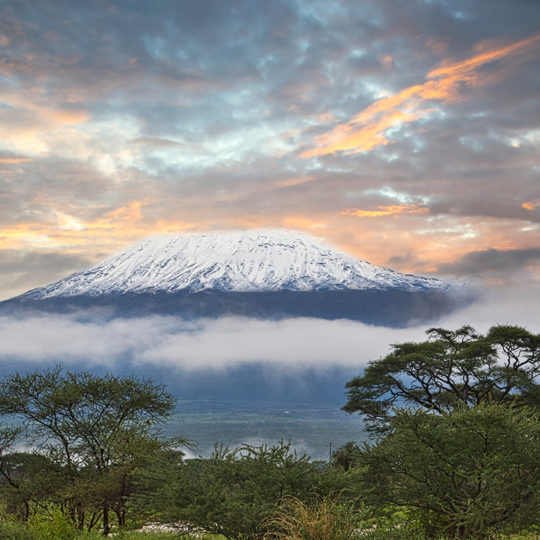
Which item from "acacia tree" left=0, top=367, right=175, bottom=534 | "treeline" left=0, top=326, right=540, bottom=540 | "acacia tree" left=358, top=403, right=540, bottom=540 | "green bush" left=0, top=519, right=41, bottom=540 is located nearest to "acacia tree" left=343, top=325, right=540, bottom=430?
"acacia tree" left=0, top=367, right=175, bottom=534

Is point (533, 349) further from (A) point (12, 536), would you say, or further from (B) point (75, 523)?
(A) point (12, 536)

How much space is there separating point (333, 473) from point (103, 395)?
13.2 metres

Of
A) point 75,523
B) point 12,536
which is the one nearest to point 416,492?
point 12,536

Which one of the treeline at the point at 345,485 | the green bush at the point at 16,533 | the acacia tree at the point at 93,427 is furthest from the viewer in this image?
the acacia tree at the point at 93,427

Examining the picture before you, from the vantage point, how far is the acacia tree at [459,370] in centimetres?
3819

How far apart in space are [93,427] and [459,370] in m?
28.3

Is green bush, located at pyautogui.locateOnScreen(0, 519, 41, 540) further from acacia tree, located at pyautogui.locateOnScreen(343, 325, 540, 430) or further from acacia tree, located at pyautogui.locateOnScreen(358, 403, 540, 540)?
acacia tree, located at pyautogui.locateOnScreen(343, 325, 540, 430)

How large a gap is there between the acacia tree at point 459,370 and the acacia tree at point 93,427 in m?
19.8

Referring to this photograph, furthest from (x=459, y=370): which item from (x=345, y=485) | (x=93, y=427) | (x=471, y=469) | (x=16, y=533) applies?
(x=16, y=533)

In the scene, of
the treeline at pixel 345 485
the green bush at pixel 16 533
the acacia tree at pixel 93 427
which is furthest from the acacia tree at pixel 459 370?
the green bush at pixel 16 533

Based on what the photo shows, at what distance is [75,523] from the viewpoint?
2027cm

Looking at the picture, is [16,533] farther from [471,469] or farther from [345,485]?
[471,469]

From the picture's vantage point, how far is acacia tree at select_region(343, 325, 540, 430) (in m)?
38.2

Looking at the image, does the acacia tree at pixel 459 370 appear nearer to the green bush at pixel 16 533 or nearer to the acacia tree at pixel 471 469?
the acacia tree at pixel 471 469
